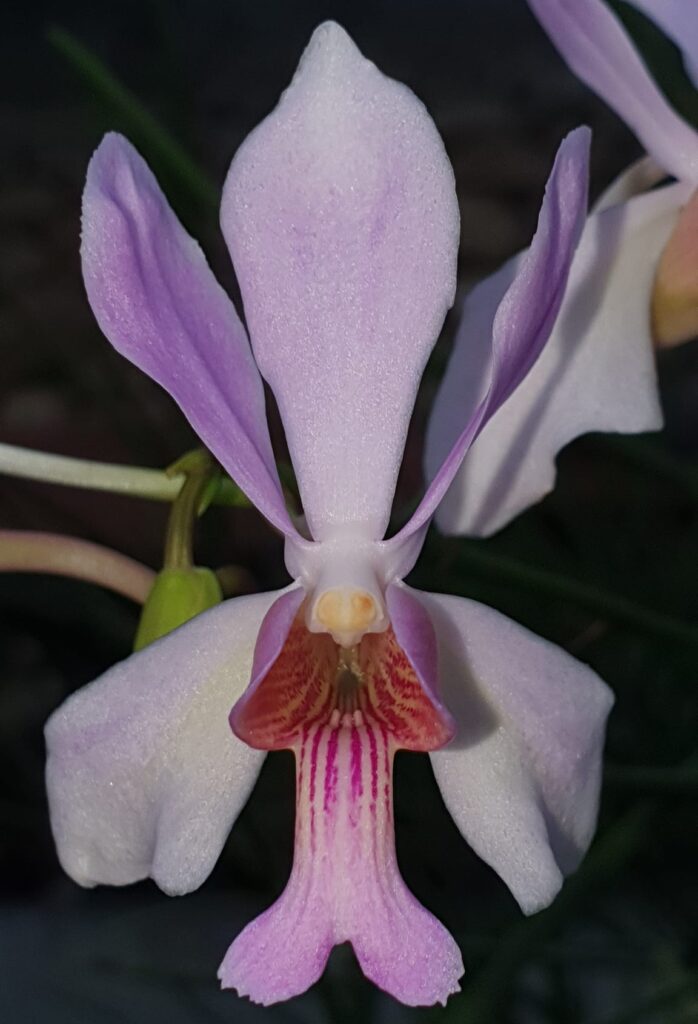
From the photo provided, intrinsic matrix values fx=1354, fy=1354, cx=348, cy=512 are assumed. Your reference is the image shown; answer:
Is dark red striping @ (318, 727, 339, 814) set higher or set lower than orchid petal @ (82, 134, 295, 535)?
lower

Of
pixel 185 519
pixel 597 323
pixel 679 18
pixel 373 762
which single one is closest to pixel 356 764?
pixel 373 762

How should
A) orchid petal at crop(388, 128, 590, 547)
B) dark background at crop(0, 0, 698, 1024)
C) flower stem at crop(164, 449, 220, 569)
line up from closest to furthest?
orchid petal at crop(388, 128, 590, 547) < flower stem at crop(164, 449, 220, 569) < dark background at crop(0, 0, 698, 1024)

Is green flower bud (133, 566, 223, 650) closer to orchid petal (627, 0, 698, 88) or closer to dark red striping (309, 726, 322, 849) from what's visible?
dark red striping (309, 726, 322, 849)

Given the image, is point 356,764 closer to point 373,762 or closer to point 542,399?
point 373,762

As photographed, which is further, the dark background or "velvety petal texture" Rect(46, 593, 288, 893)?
the dark background


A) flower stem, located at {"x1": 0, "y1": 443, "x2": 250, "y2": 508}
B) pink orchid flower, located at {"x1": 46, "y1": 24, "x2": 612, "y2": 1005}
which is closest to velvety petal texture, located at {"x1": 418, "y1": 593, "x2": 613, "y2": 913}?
pink orchid flower, located at {"x1": 46, "y1": 24, "x2": 612, "y2": 1005}

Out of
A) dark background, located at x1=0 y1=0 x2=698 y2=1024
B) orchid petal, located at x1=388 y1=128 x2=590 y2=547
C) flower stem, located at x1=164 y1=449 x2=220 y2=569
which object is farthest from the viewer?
dark background, located at x1=0 y1=0 x2=698 y2=1024

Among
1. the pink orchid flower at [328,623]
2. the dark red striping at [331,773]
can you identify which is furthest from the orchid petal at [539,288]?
the dark red striping at [331,773]

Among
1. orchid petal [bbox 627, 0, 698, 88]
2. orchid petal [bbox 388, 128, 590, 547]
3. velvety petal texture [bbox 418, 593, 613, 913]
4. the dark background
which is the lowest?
the dark background
